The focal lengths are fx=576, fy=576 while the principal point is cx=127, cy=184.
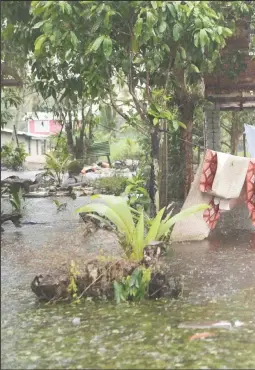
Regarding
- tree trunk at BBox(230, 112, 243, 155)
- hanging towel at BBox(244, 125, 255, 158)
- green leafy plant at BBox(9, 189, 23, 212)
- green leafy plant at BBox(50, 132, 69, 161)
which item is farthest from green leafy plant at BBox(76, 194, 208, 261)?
tree trunk at BBox(230, 112, 243, 155)

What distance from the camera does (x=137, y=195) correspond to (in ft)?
23.9

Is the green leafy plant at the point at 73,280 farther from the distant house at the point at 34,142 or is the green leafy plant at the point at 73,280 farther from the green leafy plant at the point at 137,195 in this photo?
the distant house at the point at 34,142

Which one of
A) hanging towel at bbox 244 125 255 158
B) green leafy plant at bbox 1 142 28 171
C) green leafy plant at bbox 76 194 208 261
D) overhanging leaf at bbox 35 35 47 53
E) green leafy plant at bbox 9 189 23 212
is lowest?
green leafy plant at bbox 76 194 208 261

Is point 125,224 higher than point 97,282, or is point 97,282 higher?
point 125,224

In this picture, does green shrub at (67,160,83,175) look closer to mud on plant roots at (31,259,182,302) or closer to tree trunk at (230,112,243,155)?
tree trunk at (230,112,243,155)

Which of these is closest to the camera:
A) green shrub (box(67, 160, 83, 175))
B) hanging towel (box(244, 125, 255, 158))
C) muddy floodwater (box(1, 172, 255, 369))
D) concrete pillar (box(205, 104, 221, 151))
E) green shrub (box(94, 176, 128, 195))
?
muddy floodwater (box(1, 172, 255, 369))

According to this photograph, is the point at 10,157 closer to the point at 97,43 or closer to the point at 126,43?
the point at 97,43

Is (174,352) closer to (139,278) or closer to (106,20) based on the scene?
(139,278)

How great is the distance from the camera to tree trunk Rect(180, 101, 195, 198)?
33.0 feet

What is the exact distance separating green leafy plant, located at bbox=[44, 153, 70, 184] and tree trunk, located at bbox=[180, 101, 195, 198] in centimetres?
390

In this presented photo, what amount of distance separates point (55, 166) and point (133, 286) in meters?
9.47

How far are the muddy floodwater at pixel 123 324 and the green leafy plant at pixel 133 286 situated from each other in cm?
8

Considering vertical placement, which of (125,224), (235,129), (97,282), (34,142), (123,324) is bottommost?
(123,324)

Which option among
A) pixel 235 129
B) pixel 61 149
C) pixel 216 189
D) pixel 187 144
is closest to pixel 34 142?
pixel 235 129
